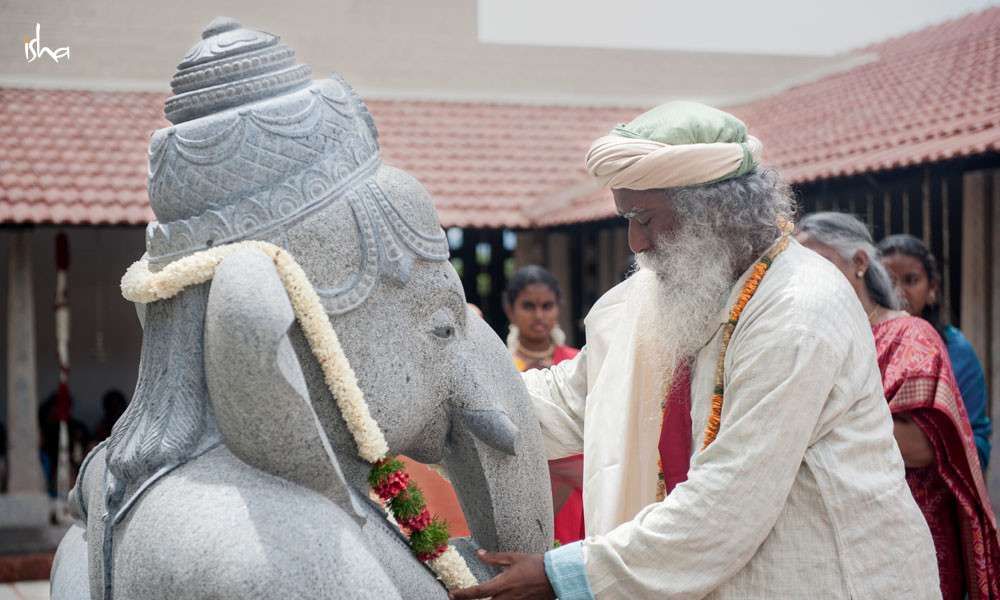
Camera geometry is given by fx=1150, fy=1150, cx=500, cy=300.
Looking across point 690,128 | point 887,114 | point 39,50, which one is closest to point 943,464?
point 690,128

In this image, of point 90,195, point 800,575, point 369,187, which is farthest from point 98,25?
point 800,575

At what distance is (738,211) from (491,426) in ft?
2.62

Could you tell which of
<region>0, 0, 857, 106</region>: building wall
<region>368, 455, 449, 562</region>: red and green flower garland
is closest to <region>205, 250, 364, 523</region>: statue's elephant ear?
<region>368, 455, 449, 562</region>: red and green flower garland

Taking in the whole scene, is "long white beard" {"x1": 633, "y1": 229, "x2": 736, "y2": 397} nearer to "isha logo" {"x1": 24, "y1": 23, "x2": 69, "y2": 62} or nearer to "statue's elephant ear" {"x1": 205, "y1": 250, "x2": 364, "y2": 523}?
"statue's elephant ear" {"x1": 205, "y1": 250, "x2": 364, "y2": 523}

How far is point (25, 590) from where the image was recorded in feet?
25.8

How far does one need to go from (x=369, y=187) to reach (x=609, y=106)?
10.5 metres

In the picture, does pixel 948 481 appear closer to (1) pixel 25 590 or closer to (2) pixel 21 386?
(1) pixel 25 590

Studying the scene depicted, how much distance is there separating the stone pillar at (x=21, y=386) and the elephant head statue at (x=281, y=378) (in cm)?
749

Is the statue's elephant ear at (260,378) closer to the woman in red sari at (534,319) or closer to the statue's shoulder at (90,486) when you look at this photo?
the statue's shoulder at (90,486)

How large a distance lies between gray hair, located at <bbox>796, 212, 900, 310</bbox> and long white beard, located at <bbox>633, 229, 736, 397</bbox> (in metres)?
1.46

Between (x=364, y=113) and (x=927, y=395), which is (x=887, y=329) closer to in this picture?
(x=927, y=395)

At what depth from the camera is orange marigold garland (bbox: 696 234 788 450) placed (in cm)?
258

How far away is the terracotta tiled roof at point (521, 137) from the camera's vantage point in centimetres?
789

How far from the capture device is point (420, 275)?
2.30 meters
